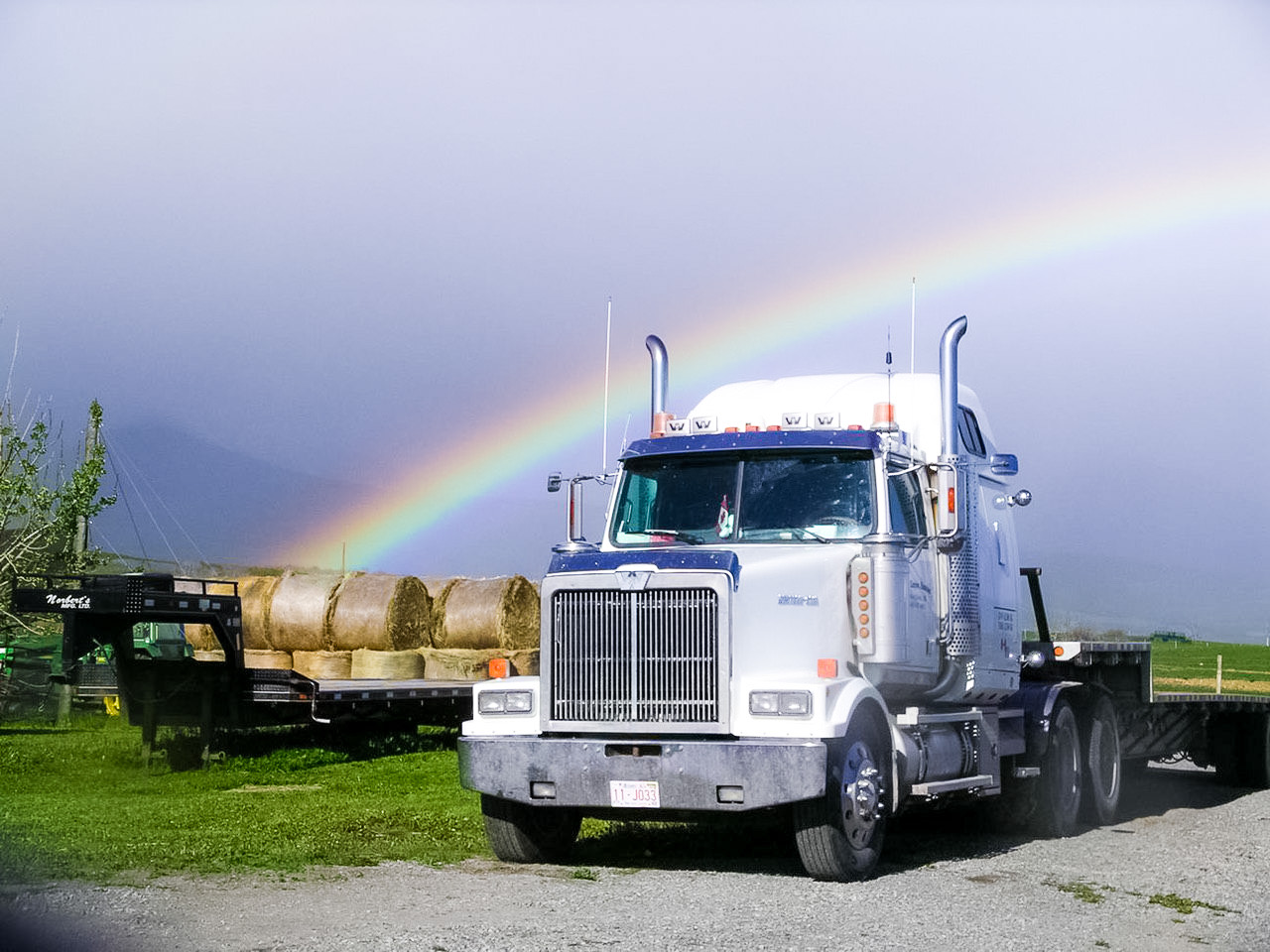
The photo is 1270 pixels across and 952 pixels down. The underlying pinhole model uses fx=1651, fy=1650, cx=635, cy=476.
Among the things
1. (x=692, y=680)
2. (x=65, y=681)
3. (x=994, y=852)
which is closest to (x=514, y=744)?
(x=692, y=680)

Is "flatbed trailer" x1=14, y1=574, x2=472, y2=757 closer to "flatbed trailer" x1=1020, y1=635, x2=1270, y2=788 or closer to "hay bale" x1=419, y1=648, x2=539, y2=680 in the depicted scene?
"hay bale" x1=419, y1=648, x2=539, y2=680

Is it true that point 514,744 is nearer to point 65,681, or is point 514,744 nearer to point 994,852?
point 994,852

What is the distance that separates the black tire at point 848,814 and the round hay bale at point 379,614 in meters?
14.5

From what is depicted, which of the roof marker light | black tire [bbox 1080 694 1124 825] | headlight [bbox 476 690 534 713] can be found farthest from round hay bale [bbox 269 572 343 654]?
the roof marker light

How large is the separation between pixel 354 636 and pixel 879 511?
14.9m

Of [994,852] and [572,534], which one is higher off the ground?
[572,534]

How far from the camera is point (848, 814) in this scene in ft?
34.9

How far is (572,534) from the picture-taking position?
40.4 feet

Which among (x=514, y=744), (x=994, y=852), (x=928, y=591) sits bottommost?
(x=994, y=852)

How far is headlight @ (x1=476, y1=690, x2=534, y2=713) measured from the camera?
36.4 feet

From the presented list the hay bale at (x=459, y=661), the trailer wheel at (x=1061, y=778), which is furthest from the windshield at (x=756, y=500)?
the hay bale at (x=459, y=661)

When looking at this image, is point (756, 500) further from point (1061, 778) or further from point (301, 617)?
point (301, 617)

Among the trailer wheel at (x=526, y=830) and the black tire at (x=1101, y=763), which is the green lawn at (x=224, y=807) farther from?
the black tire at (x=1101, y=763)

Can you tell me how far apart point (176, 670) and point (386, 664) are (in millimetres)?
7378
